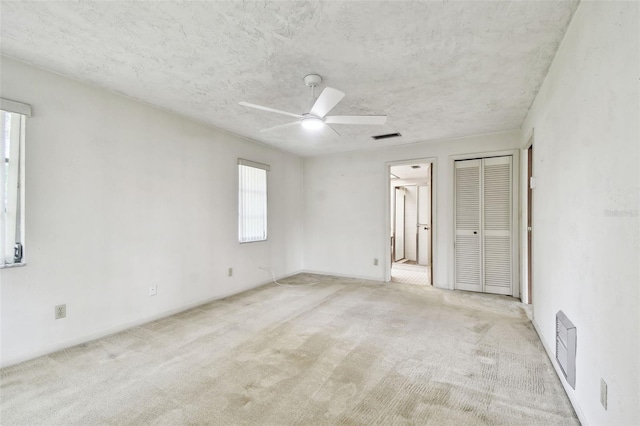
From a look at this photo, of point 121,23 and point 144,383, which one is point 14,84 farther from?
point 144,383

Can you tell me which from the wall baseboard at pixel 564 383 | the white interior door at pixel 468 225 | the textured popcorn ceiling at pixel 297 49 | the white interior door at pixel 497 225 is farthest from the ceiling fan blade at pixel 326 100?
the white interior door at pixel 497 225

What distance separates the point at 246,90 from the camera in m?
2.80

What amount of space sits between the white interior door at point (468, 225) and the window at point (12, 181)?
17.1 ft

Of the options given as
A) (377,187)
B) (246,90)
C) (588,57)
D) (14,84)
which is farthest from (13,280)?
(377,187)

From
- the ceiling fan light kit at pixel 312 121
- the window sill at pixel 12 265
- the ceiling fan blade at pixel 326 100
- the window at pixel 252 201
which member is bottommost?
the window sill at pixel 12 265

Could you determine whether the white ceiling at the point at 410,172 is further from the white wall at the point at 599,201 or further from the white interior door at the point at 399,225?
the white wall at the point at 599,201

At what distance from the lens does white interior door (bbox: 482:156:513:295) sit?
14.0 ft

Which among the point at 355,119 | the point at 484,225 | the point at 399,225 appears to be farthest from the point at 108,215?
the point at 399,225

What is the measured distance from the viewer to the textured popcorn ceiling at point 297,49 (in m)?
1.73

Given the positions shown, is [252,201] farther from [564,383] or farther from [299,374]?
[564,383]

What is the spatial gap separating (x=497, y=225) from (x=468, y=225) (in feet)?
1.29

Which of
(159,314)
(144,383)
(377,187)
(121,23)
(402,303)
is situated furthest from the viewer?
Result: (377,187)

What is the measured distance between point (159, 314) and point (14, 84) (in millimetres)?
2504

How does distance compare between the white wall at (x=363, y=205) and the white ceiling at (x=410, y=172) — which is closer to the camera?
the white wall at (x=363, y=205)
